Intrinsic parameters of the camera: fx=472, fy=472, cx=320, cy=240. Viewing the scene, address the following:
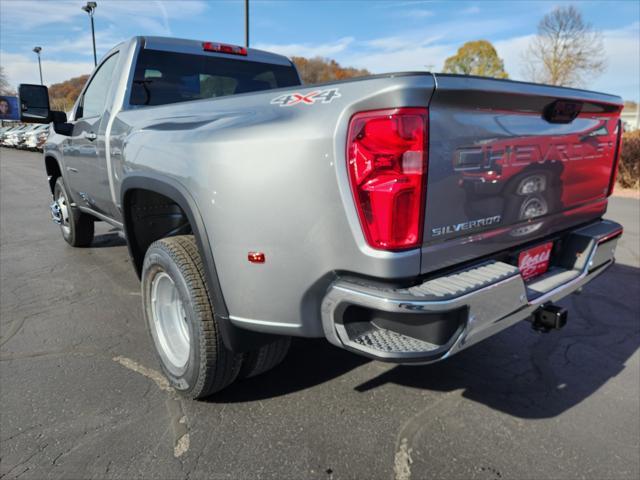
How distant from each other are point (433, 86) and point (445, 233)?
544 mm

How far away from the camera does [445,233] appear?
181 centimetres

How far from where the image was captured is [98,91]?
404 centimetres

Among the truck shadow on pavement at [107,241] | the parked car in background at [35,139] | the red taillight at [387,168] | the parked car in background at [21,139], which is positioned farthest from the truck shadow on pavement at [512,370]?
the parked car in background at [21,139]

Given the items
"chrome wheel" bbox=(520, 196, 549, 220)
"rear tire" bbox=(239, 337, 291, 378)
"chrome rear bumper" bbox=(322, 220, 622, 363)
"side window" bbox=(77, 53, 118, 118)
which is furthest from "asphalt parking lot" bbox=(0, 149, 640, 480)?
"side window" bbox=(77, 53, 118, 118)

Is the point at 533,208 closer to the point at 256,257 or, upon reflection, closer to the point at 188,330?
the point at 256,257

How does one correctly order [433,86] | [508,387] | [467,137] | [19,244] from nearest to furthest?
[433,86], [467,137], [508,387], [19,244]

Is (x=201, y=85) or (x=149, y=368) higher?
(x=201, y=85)

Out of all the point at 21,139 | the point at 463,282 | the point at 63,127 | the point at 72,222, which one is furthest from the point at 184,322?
the point at 21,139

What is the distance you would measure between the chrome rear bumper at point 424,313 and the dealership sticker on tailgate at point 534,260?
0.37 metres

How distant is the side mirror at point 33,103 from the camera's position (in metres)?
3.72

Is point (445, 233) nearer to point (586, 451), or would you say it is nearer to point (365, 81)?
point (365, 81)

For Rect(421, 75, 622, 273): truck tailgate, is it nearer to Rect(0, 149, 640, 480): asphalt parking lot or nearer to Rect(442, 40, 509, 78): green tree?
Rect(0, 149, 640, 480): asphalt parking lot

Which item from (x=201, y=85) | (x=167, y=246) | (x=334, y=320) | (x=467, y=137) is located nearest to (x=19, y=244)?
(x=201, y=85)

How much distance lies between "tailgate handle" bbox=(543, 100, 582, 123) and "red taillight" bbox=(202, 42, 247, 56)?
273cm
